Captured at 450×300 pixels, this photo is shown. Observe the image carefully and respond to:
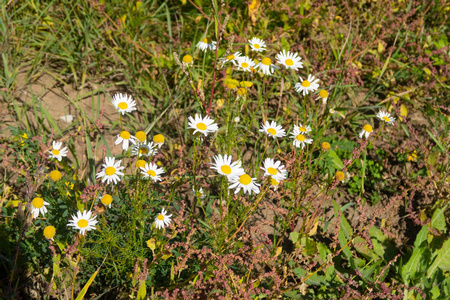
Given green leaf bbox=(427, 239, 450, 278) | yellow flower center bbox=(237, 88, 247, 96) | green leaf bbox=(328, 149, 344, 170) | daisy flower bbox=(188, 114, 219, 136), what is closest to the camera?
daisy flower bbox=(188, 114, 219, 136)

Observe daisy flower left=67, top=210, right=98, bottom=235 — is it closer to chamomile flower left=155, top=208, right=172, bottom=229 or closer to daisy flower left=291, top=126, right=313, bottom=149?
chamomile flower left=155, top=208, right=172, bottom=229

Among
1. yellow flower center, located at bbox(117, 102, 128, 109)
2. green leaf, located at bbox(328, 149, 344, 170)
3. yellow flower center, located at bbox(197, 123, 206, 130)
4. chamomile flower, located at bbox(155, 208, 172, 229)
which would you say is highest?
green leaf, located at bbox(328, 149, 344, 170)

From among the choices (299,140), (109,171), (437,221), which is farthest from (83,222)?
(437,221)

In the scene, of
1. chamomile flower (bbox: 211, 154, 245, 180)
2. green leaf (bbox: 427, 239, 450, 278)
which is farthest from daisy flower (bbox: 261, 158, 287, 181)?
green leaf (bbox: 427, 239, 450, 278)

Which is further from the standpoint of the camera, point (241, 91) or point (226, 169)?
point (241, 91)

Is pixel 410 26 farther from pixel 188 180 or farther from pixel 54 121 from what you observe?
pixel 54 121

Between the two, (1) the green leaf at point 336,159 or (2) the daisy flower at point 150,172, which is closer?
(2) the daisy flower at point 150,172

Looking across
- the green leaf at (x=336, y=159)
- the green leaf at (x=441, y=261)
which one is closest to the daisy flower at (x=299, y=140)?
the green leaf at (x=336, y=159)

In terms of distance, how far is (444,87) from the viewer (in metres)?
3.08

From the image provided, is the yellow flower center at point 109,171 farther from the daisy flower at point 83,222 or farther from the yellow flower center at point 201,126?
the yellow flower center at point 201,126

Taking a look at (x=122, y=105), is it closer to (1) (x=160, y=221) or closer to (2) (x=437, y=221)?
(1) (x=160, y=221)

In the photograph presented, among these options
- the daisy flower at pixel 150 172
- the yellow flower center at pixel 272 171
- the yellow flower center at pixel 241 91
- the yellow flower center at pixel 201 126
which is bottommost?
the yellow flower center at pixel 272 171

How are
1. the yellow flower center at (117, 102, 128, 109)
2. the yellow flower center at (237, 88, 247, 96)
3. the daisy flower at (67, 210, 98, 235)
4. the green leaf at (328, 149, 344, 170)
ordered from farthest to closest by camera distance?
the green leaf at (328, 149, 344, 170) → the yellow flower center at (237, 88, 247, 96) → the yellow flower center at (117, 102, 128, 109) → the daisy flower at (67, 210, 98, 235)

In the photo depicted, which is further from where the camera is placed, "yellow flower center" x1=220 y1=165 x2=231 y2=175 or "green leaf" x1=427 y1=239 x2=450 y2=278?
"green leaf" x1=427 y1=239 x2=450 y2=278
